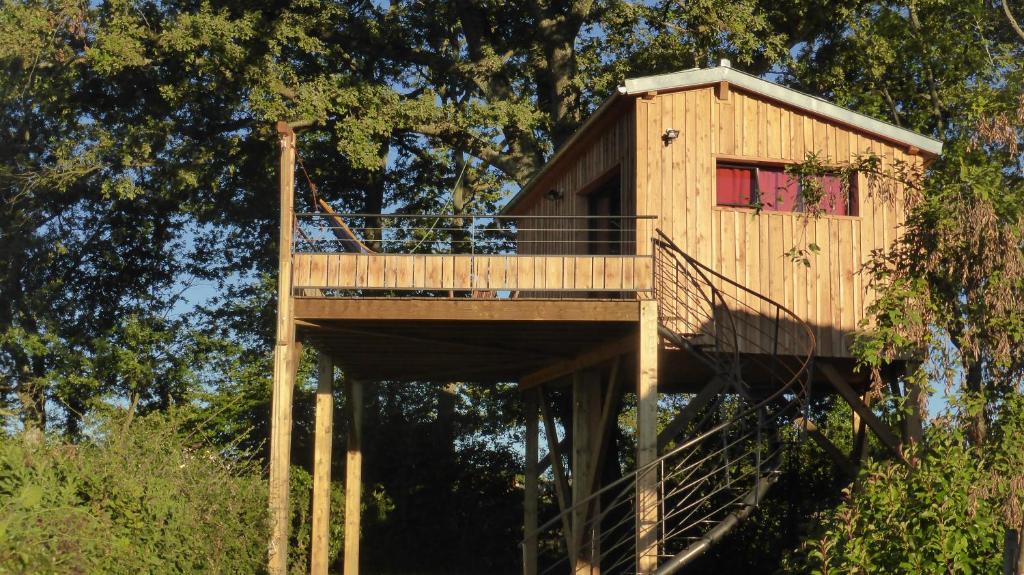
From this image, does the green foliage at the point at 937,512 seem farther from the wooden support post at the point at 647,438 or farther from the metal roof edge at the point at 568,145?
the metal roof edge at the point at 568,145

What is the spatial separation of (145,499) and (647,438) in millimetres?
5460

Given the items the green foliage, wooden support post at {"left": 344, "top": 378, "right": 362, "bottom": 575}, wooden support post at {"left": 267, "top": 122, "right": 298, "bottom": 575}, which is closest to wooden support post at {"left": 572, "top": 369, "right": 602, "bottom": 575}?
wooden support post at {"left": 344, "top": 378, "right": 362, "bottom": 575}

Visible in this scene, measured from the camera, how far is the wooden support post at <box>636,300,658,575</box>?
13078 millimetres

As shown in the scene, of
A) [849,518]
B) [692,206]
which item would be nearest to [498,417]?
[692,206]

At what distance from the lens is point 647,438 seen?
13.4 meters

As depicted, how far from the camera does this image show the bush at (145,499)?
40.6ft

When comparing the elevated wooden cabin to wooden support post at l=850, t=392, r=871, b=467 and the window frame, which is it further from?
wooden support post at l=850, t=392, r=871, b=467

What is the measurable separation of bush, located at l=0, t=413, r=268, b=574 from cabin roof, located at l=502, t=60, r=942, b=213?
6624mm

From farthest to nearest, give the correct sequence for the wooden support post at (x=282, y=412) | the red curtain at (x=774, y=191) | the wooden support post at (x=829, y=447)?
the wooden support post at (x=829, y=447), the red curtain at (x=774, y=191), the wooden support post at (x=282, y=412)

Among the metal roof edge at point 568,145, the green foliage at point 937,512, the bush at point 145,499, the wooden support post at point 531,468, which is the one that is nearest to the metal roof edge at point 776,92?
the metal roof edge at point 568,145

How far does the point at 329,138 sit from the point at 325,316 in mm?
14044

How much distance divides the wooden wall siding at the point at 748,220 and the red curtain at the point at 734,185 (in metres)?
0.22

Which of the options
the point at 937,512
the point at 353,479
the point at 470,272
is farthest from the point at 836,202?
the point at 353,479

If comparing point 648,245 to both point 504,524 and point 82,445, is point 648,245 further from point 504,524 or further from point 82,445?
point 504,524
